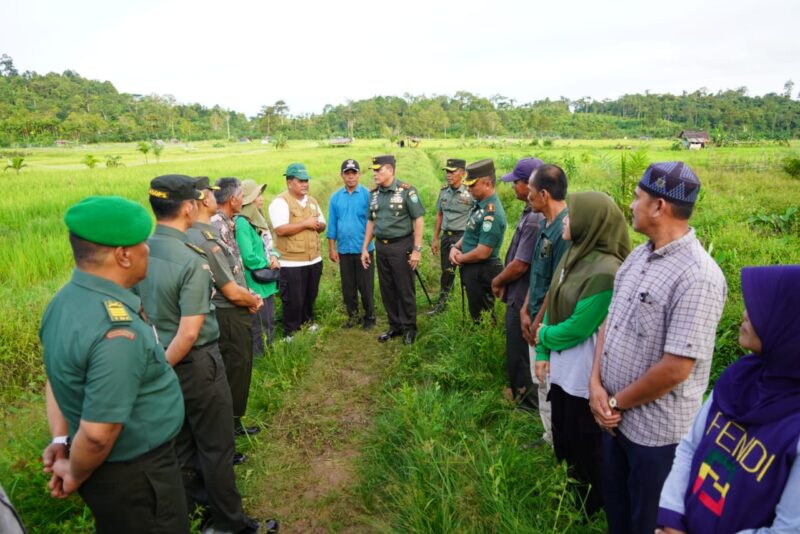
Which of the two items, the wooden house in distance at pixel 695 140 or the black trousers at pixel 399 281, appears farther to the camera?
the wooden house in distance at pixel 695 140

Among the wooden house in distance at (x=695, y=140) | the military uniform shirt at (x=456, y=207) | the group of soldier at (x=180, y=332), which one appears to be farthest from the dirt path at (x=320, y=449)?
the wooden house in distance at (x=695, y=140)

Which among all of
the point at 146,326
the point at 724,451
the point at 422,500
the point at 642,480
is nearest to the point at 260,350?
the point at 422,500

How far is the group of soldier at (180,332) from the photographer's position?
1.55 m

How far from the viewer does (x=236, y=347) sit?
122 inches

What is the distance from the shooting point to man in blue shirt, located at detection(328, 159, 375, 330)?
529 centimetres

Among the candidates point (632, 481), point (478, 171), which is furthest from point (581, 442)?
point (478, 171)

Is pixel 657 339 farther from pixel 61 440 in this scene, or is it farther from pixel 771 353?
pixel 61 440

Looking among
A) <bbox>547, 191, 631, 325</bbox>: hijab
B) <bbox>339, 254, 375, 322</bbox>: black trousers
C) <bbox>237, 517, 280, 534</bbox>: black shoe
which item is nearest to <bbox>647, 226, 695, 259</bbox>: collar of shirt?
<bbox>547, 191, 631, 325</bbox>: hijab

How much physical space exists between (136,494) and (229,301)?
4.68 feet

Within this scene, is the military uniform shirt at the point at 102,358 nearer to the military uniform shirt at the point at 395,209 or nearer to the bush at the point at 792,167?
the military uniform shirt at the point at 395,209

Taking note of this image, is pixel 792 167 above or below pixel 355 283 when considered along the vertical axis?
above

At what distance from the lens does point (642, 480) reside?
1892 millimetres

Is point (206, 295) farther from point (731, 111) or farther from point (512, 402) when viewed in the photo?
point (731, 111)

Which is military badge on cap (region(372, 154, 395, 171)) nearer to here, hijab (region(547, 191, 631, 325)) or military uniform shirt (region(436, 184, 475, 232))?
military uniform shirt (region(436, 184, 475, 232))
